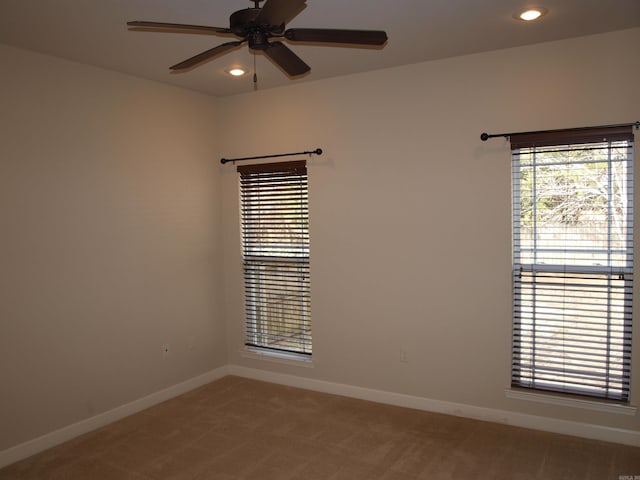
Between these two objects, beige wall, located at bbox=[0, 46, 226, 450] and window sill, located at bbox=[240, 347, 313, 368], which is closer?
beige wall, located at bbox=[0, 46, 226, 450]

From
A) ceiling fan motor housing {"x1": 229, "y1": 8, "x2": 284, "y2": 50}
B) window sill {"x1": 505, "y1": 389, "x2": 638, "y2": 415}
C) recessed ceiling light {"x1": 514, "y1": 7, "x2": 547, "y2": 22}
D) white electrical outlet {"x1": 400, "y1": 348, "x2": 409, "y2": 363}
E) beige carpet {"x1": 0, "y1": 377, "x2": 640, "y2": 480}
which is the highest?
recessed ceiling light {"x1": 514, "y1": 7, "x2": 547, "y2": 22}

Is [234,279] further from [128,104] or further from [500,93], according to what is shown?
[500,93]

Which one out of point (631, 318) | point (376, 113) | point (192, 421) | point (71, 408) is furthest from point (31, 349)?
point (631, 318)

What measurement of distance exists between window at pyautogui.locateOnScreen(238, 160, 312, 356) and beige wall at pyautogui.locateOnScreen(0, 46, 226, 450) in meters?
0.34

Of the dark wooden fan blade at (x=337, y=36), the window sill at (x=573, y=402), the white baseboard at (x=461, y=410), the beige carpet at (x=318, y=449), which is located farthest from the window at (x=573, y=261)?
the dark wooden fan blade at (x=337, y=36)

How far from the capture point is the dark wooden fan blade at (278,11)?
1.84 metres

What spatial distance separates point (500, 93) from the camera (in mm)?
3436

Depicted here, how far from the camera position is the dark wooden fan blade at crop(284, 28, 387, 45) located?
2.14m

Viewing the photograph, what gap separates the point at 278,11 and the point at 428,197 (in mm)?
2139

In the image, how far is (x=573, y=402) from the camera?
3.30 meters

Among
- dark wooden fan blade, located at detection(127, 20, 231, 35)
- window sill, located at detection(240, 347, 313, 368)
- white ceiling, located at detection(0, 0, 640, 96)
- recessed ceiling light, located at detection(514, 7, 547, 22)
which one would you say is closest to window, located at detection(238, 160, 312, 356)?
window sill, located at detection(240, 347, 313, 368)

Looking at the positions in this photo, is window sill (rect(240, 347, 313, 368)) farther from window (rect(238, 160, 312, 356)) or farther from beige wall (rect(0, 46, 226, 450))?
beige wall (rect(0, 46, 226, 450))

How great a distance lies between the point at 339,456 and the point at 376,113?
251 centimetres

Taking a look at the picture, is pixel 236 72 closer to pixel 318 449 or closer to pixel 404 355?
pixel 404 355
